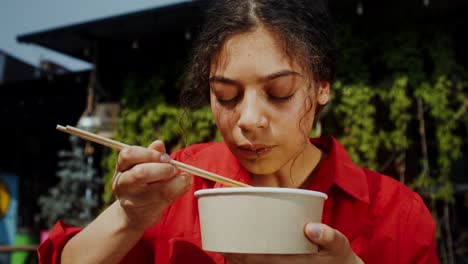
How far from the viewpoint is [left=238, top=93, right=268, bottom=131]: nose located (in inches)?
43.9

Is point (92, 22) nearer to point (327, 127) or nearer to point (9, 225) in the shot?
point (327, 127)

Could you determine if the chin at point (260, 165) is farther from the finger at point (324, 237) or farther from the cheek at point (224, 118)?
the finger at point (324, 237)

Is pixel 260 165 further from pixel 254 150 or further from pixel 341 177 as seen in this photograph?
pixel 341 177

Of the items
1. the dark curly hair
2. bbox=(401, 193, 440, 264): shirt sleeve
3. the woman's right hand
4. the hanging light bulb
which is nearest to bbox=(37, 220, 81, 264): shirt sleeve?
the woman's right hand

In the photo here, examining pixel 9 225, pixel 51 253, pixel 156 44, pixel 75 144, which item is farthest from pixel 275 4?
pixel 9 225

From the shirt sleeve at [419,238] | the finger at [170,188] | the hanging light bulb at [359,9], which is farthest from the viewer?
the hanging light bulb at [359,9]

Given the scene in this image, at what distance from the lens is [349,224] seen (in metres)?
1.27

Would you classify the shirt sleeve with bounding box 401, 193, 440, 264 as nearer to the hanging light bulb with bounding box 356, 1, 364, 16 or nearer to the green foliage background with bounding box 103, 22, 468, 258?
the green foliage background with bounding box 103, 22, 468, 258

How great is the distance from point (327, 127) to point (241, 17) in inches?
182

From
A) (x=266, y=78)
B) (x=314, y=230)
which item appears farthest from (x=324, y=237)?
(x=266, y=78)

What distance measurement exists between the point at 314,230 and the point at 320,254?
0.08 metres

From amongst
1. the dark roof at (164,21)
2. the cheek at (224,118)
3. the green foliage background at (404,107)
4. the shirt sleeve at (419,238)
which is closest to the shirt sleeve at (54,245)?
the cheek at (224,118)

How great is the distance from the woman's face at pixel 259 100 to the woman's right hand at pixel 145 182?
22 cm

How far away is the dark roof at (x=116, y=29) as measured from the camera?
6.53 m
